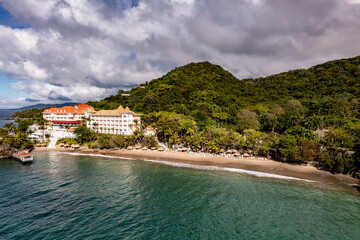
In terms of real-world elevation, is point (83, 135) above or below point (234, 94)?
below

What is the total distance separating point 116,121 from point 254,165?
53.8m

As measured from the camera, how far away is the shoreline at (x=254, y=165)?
1290 inches

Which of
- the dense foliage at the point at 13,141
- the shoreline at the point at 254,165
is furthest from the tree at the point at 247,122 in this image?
the dense foliage at the point at 13,141

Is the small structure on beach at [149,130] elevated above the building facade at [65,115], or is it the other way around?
the building facade at [65,115]

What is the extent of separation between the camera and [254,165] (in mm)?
41969

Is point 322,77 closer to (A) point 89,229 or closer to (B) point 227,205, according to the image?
(B) point 227,205

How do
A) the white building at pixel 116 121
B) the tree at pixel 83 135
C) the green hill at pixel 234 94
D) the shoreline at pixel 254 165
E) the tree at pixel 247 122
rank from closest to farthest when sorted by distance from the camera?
the shoreline at pixel 254 165 < the tree at pixel 83 135 < the tree at pixel 247 122 < the white building at pixel 116 121 < the green hill at pixel 234 94

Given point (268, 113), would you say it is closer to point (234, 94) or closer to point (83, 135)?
point (234, 94)

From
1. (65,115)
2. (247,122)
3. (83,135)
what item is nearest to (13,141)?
(83,135)

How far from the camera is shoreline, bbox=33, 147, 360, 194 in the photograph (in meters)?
32.8

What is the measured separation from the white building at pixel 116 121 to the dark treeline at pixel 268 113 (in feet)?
23.8

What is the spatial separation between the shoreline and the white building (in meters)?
14.4

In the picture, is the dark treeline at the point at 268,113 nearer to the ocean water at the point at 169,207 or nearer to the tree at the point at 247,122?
the tree at the point at 247,122

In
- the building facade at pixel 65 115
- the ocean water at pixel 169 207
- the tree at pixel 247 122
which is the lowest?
the ocean water at pixel 169 207
